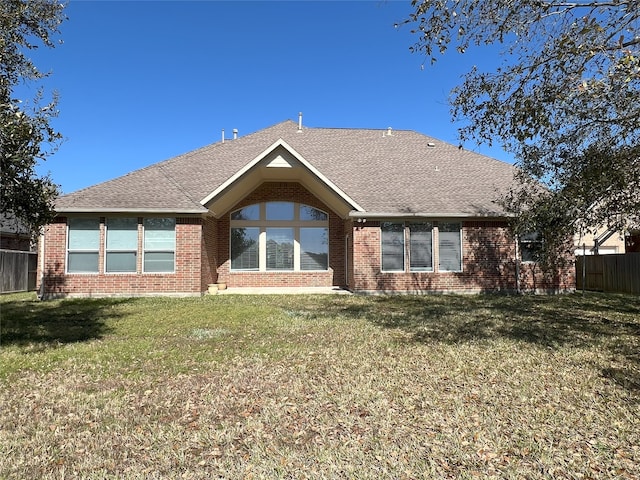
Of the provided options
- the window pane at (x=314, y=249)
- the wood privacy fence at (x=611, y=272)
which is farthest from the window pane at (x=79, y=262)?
the wood privacy fence at (x=611, y=272)

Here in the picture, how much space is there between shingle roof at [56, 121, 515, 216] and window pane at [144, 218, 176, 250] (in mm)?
576

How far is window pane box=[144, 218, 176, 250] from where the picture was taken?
14195 mm

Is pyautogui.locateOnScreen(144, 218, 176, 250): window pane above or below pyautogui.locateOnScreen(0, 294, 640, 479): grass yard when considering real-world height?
above

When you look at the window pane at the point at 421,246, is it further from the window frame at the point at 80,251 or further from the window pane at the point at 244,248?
the window frame at the point at 80,251

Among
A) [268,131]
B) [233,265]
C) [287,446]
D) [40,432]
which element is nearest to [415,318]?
[287,446]

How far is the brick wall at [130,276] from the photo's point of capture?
1399cm

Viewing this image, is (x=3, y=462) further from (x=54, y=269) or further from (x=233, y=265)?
(x=233, y=265)

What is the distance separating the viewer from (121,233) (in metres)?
14.1

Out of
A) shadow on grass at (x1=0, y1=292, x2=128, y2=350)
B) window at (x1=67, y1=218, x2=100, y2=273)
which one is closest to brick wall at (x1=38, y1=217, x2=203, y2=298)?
window at (x1=67, y1=218, x2=100, y2=273)

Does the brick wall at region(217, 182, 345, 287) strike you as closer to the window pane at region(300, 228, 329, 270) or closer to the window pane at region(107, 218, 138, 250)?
the window pane at region(300, 228, 329, 270)

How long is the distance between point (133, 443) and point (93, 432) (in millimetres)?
507

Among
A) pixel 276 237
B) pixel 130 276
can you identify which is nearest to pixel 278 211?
pixel 276 237

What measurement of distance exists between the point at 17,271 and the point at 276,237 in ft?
35.0

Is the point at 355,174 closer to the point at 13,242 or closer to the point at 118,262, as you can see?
the point at 118,262
